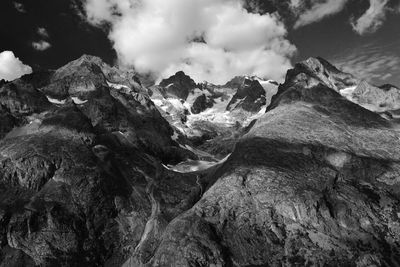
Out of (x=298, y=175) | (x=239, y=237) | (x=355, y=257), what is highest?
(x=298, y=175)

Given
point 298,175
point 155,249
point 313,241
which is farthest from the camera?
point 298,175

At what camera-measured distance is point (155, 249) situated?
160250 mm

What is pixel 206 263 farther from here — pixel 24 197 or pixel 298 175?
pixel 24 197

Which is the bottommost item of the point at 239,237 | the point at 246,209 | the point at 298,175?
the point at 239,237

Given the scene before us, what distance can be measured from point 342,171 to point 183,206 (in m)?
73.0

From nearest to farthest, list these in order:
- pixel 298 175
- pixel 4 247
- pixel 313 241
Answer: pixel 313 241 → pixel 4 247 → pixel 298 175

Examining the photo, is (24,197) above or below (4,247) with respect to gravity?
above

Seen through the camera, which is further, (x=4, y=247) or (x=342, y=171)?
(x=342, y=171)

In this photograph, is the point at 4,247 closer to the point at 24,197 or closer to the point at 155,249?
the point at 24,197

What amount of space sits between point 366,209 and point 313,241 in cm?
3021

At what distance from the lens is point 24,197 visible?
19438 centimetres

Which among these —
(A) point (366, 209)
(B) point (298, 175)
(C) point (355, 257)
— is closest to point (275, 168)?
(B) point (298, 175)

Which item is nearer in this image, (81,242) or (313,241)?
(313,241)

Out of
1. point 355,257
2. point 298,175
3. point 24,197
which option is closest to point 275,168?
point 298,175
